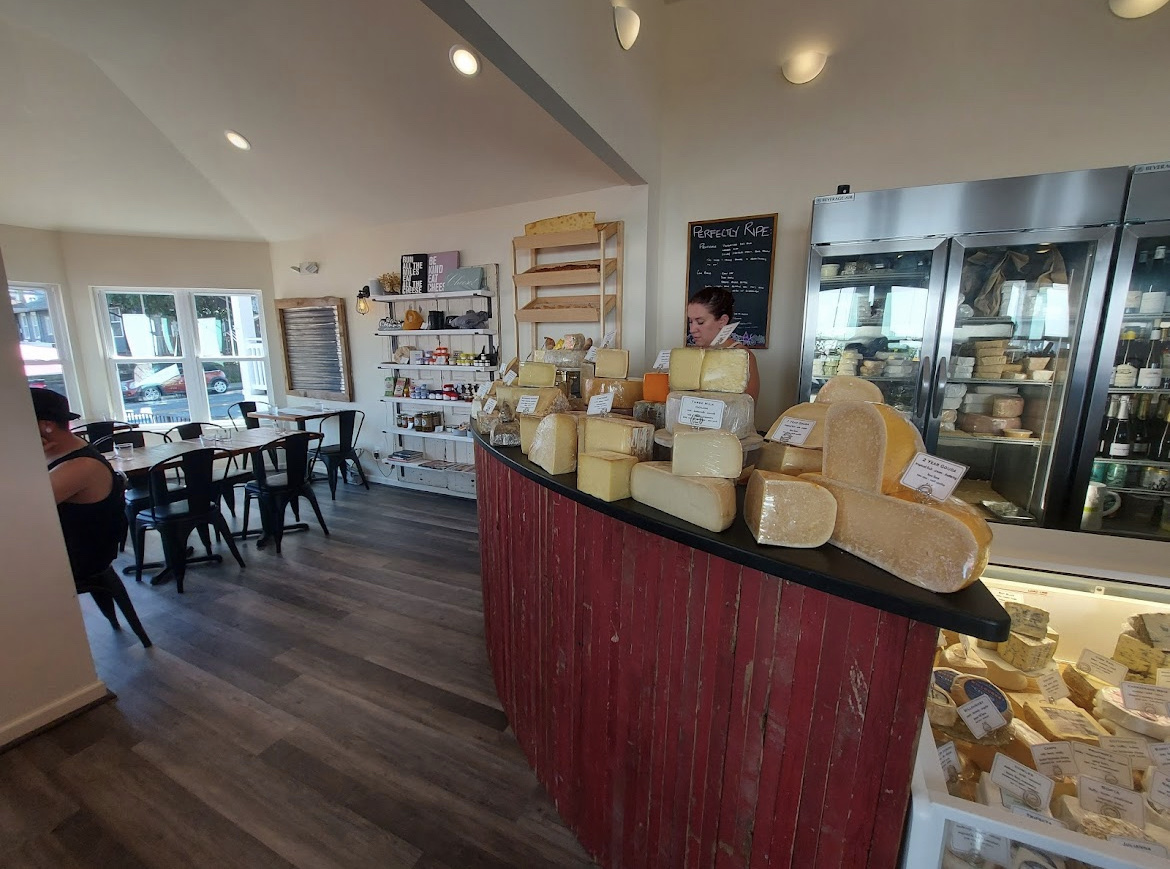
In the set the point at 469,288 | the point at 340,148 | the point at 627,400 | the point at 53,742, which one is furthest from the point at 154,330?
the point at 627,400

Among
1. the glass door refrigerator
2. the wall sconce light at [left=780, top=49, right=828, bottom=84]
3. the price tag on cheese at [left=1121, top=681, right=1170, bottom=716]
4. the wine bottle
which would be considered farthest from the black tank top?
the wine bottle

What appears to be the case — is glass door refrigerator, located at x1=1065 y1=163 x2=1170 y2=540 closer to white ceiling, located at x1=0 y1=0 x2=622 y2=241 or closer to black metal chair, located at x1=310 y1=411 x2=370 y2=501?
white ceiling, located at x1=0 y1=0 x2=622 y2=241

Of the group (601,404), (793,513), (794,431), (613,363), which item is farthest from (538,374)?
(793,513)

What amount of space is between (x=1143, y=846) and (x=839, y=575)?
63 cm

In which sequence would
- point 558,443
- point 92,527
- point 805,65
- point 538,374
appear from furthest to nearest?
1. point 805,65
2. point 92,527
3. point 538,374
4. point 558,443

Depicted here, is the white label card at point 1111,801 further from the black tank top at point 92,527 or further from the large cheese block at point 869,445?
the black tank top at point 92,527

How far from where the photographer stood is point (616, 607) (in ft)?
3.95

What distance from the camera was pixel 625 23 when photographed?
234cm

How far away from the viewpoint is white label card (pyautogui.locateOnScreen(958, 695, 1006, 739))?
103cm

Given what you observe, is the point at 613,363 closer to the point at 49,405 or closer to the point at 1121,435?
the point at 1121,435

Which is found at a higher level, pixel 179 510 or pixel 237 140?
pixel 237 140

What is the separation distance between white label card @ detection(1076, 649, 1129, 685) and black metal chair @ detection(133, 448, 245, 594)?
4150 mm

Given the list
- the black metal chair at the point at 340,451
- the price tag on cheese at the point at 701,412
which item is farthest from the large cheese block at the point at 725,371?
the black metal chair at the point at 340,451

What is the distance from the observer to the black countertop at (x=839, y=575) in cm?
65
